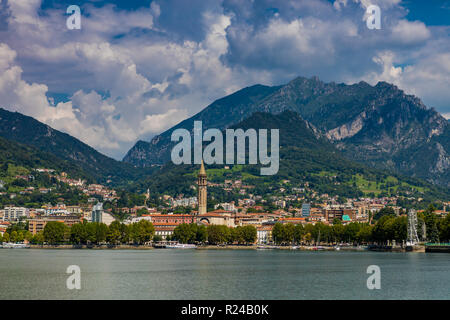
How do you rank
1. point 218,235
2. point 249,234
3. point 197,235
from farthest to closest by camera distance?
1. point 197,235
2. point 249,234
3. point 218,235

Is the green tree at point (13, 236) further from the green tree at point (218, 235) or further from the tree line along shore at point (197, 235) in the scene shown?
the green tree at point (218, 235)

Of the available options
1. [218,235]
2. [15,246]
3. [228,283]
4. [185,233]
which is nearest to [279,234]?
[218,235]

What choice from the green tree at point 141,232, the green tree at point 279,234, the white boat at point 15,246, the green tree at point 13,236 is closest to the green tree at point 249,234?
the green tree at point 279,234

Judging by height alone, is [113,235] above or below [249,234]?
below

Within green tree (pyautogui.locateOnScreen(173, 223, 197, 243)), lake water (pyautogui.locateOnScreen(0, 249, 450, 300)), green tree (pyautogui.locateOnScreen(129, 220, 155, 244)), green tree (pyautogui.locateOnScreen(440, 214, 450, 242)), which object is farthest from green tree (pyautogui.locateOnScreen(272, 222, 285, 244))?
lake water (pyautogui.locateOnScreen(0, 249, 450, 300))

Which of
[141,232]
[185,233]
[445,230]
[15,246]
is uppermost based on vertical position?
[445,230]

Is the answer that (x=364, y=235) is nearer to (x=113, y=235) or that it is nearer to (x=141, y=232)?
(x=141, y=232)

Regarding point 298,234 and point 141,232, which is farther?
point 298,234

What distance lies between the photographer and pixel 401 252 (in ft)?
417

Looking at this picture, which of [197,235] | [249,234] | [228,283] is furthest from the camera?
[197,235]

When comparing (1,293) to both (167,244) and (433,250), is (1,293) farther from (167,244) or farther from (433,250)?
(167,244)

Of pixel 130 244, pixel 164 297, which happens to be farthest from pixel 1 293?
pixel 130 244

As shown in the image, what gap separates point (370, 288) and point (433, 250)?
219 ft

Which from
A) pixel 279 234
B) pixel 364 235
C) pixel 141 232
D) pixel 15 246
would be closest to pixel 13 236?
pixel 15 246
